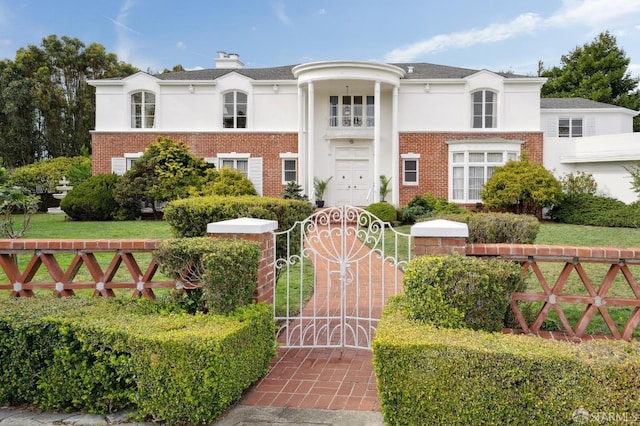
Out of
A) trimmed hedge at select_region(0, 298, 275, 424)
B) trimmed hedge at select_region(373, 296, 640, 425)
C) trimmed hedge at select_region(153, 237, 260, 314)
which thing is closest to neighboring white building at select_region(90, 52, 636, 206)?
trimmed hedge at select_region(153, 237, 260, 314)

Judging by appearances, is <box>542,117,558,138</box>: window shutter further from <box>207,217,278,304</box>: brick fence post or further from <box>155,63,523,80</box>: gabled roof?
<box>207,217,278,304</box>: brick fence post

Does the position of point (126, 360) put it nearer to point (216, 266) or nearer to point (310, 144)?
point (216, 266)

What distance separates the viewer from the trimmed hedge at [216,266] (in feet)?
14.8

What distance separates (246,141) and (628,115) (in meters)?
20.6

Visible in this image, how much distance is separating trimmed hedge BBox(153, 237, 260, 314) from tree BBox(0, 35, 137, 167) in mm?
39178

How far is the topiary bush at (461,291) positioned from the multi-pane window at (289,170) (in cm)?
2000

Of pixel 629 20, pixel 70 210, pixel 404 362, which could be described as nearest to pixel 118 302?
pixel 404 362

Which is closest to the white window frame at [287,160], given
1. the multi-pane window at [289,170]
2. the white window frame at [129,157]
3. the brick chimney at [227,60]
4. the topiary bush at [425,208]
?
the multi-pane window at [289,170]

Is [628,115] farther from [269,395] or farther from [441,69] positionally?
[269,395]

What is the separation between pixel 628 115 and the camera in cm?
2745

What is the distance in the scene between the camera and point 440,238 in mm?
4848

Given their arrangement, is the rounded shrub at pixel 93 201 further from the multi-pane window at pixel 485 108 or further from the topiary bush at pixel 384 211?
the multi-pane window at pixel 485 108

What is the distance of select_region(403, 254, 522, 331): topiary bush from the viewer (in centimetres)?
407

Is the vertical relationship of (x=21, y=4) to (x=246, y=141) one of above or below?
above
